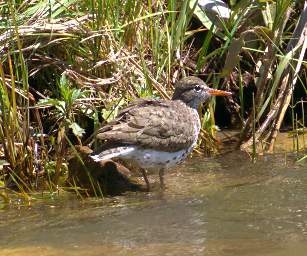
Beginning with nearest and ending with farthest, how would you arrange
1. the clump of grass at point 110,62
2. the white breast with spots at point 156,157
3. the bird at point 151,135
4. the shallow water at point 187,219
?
the shallow water at point 187,219, the bird at point 151,135, the white breast with spots at point 156,157, the clump of grass at point 110,62

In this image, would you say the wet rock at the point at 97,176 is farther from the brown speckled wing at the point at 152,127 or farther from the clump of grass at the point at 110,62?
the brown speckled wing at the point at 152,127

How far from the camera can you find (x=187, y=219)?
6.11 meters

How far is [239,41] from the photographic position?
783 cm

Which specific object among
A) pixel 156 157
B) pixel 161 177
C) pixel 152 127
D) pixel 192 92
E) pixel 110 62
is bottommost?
pixel 161 177

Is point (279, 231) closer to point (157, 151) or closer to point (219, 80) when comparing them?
point (157, 151)

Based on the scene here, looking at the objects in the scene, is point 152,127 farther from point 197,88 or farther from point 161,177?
point 197,88

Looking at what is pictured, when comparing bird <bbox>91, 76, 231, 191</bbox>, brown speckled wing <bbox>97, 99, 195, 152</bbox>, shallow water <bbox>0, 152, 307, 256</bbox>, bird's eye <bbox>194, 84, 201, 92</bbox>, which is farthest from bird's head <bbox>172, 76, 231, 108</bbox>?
shallow water <bbox>0, 152, 307, 256</bbox>

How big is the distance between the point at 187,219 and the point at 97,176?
1.33 m

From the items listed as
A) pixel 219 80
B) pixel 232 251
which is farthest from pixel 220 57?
pixel 232 251

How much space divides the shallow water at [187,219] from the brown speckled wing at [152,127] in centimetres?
41

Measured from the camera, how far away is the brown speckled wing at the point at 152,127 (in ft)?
22.8

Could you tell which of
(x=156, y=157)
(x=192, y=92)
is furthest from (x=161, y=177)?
(x=192, y=92)

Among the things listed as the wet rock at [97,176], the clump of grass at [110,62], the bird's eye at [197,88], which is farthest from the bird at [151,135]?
the clump of grass at [110,62]

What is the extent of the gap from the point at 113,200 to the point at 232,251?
1926 millimetres
